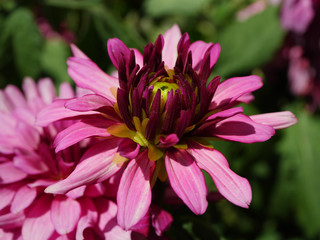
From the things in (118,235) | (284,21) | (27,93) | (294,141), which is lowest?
(294,141)

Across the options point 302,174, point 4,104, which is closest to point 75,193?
point 4,104

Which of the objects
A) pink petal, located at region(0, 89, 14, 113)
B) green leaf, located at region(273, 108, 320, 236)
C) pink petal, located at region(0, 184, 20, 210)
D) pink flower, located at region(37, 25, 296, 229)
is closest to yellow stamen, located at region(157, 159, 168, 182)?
pink flower, located at region(37, 25, 296, 229)

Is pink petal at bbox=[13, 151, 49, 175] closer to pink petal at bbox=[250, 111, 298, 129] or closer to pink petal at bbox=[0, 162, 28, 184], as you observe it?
pink petal at bbox=[0, 162, 28, 184]

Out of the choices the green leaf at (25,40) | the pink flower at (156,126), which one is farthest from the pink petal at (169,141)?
the green leaf at (25,40)

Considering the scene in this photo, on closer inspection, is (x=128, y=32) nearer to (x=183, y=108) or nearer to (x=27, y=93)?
(x=27, y=93)

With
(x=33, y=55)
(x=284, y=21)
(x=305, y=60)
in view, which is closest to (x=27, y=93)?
(x=33, y=55)

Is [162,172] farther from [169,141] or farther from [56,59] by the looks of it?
[56,59]
